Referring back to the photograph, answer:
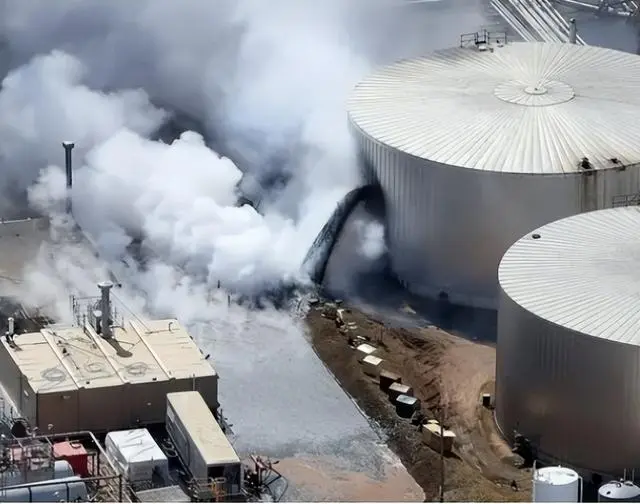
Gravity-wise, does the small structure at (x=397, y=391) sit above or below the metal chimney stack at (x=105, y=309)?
below

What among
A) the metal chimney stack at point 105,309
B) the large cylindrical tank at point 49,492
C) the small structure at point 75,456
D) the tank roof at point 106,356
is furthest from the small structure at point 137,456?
the metal chimney stack at point 105,309

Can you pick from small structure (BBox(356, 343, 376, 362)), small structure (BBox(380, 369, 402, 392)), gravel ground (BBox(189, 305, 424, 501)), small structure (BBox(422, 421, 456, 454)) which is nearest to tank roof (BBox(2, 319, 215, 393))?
gravel ground (BBox(189, 305, 424, 501))

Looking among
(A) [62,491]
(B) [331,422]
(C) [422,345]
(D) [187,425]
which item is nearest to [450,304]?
(C) [422,345]

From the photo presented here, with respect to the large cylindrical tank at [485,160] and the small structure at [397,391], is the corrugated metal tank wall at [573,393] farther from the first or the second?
the large cylindrical tank at [485,160]

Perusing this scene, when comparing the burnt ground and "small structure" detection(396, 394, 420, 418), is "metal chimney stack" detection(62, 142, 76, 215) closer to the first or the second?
the burnt ground

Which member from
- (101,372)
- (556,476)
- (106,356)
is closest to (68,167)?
(106,356)

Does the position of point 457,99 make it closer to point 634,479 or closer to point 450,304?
point 450,304

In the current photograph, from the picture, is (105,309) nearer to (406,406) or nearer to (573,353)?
(406,406)
